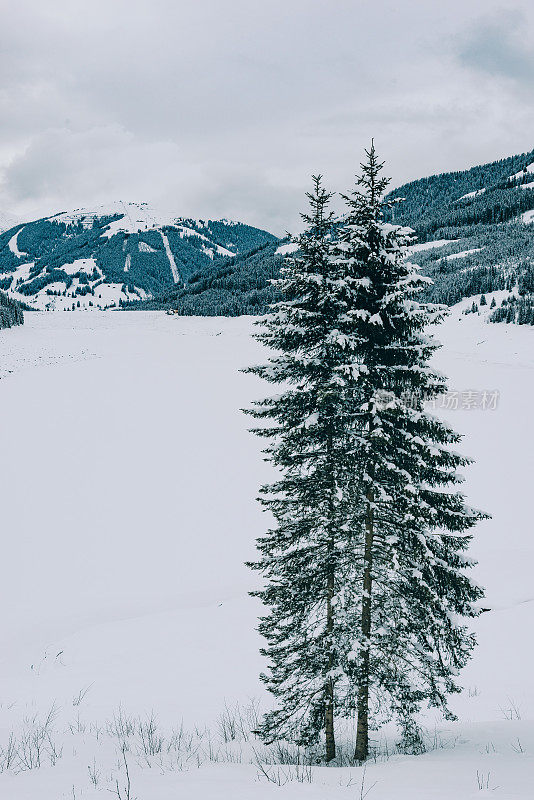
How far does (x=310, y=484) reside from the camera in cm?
799

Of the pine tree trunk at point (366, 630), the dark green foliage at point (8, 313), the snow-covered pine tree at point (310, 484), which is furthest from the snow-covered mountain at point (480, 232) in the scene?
the dark green foliage at point (8, 313)

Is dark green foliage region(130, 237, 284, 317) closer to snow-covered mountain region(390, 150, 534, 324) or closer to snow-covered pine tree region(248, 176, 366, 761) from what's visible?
snow-covered mountain region(390, 150, 534, 324)

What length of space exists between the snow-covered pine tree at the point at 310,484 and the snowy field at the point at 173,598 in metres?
1.30

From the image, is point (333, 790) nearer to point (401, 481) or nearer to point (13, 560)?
point (401, 481)

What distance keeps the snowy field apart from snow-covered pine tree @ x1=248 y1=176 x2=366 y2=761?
1303mm

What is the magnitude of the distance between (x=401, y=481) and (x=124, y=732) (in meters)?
6.57

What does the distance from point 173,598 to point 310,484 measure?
29.3 feet

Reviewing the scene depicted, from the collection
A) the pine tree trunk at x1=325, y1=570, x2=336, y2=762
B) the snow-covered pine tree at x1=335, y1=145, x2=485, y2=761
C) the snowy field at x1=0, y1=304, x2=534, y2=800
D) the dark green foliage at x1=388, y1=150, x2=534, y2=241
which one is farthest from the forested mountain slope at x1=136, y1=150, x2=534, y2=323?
the snowy field at x1=0, y1=304, x2=534, y2=800

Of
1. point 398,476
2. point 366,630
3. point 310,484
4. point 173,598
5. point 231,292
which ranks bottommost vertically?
point 173,598

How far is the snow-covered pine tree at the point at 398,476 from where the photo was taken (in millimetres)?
7258

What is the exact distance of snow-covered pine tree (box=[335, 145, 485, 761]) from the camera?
726 centimetres

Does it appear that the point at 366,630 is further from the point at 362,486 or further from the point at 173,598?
the point at 173,598

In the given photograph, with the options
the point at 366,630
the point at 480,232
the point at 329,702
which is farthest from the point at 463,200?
the point at 329,702

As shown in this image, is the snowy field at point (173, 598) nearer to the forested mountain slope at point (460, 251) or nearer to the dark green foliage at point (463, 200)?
the forested mountain slope at point (460, 251)
